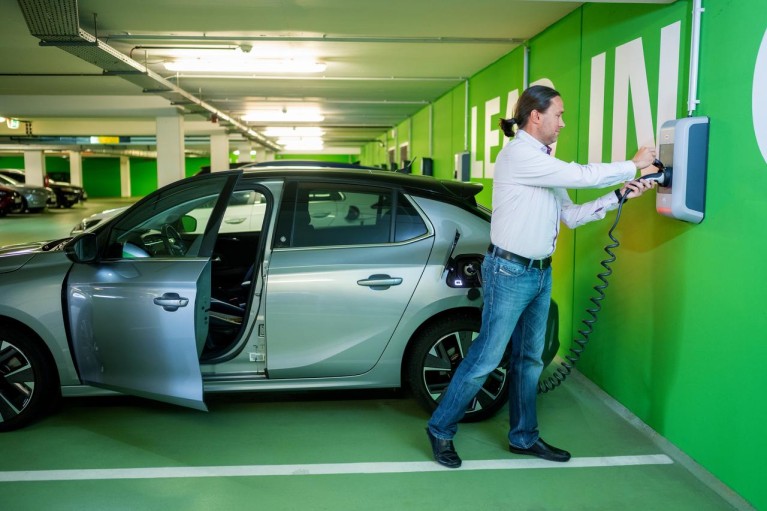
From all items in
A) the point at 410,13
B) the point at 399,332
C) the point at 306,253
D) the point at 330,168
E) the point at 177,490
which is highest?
the point at 410,13

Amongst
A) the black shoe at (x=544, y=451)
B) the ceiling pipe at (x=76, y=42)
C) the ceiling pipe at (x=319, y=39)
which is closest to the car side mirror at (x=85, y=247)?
the black shoe at (x=544, y=451)

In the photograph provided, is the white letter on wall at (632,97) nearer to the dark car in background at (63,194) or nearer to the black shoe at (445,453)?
the black shoe at (445,453)

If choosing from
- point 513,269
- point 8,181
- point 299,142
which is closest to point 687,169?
point 513,269

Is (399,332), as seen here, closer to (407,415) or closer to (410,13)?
(407,415)

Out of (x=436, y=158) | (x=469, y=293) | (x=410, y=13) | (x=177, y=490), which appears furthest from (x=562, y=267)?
(x=436, y=158)

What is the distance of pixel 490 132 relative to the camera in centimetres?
790

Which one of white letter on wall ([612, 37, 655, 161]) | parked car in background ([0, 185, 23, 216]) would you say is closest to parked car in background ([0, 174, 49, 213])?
parked car in background ([0, 185, 23, 216])

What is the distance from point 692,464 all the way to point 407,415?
1.57 meters

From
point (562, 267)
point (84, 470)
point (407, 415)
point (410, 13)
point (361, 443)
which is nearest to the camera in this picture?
point (84, 470)

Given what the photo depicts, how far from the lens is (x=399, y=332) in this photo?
369 cm

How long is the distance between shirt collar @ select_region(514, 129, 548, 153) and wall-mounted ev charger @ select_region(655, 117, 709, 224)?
0.63 metres

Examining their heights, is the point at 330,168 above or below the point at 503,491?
above

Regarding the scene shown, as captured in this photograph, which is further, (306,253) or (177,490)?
(306,253)

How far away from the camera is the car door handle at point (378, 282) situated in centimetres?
364
